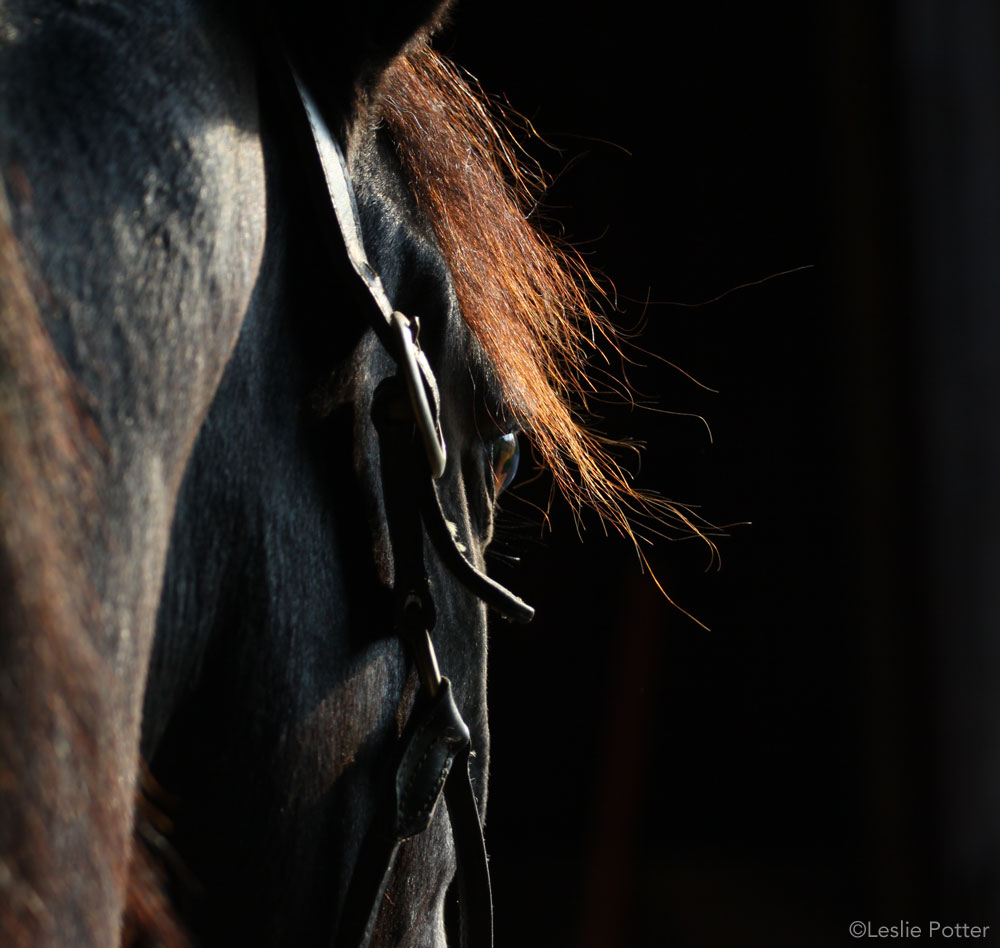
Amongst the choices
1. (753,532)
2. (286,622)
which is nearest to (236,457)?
(286,622)

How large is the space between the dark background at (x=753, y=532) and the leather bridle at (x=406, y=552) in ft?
3.22

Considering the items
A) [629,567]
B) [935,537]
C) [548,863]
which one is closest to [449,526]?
[935,537]

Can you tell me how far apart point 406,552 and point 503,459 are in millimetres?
203

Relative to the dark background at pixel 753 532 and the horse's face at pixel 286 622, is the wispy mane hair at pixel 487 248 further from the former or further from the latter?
the dark background at pixel 753 532

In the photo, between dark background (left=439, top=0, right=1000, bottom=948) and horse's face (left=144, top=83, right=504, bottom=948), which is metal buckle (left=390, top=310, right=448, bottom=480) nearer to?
horse's face (left=144, top=83, right=504, bottom=948)

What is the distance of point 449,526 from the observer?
0.41 m

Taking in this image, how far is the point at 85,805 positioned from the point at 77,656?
4 centimetres

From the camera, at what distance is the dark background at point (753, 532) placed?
49.2 inches

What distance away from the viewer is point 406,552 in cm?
40

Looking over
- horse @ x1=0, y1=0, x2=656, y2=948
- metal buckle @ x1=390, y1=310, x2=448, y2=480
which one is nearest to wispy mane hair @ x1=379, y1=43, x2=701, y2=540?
horse @ x1=0, y1=0, x2=656, y2=948

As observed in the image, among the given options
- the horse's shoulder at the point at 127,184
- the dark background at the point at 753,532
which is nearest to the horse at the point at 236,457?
the horse's shoulder at the point at 127,184

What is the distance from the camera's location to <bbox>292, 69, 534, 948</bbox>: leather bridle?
375mm

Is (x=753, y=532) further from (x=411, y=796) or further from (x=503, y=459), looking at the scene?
(x=411, y=796)

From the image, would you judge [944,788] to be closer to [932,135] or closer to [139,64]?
[932,135]
